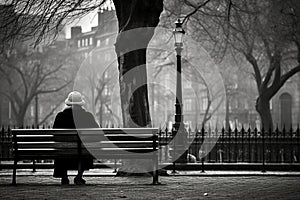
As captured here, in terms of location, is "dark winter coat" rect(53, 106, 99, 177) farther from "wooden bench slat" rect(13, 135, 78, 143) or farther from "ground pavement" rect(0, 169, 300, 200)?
"wooden bench slat" rect(13, 135, 78, 143)

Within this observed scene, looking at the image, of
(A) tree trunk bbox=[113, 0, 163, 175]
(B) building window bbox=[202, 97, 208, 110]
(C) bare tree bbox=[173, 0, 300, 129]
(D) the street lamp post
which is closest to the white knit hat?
(A) tree trunk bbox=[113, 0, 163, 175]

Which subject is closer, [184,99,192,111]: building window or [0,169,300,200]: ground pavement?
[0,169,300,200]: ground pavement

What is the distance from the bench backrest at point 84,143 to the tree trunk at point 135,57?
2.45 metres

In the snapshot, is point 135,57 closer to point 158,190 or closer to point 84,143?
point 84,143

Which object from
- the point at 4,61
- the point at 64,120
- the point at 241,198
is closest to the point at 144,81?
the point at 64,120

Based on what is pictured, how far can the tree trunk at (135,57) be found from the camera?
13.7 m

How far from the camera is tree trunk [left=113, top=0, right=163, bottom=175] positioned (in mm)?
13711

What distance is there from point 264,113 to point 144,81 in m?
16.4

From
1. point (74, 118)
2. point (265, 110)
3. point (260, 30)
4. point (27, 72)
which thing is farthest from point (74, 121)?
point (27, 72)

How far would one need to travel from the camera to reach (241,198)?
8797 mm

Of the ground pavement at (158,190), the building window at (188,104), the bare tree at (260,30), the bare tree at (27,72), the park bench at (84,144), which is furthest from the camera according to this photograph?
the building window at (188,104)

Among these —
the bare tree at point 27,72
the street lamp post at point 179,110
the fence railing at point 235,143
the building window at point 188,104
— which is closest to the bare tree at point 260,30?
the fence railing at point 235,143

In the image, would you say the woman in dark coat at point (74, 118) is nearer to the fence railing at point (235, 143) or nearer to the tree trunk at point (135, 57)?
the tree trunk at point (135, 57)

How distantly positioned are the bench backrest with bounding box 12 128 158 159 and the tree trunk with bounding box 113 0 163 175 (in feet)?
8.03
